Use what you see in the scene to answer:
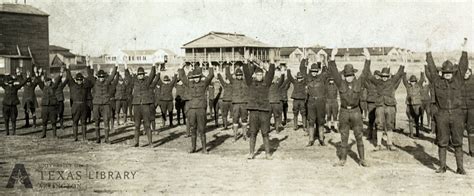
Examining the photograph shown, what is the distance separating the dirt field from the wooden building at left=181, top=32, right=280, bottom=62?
1947 inches

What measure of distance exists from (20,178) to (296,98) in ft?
31.7

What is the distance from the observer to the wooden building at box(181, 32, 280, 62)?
63469 millimetres

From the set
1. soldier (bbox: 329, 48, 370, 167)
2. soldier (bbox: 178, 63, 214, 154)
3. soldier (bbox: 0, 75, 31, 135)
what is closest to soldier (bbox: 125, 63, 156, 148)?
soldier (bbox: 178, 63, 214, 154)

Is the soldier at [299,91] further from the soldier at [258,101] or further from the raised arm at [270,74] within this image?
the raised arm at [270,74]

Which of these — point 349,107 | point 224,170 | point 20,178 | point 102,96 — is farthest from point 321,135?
point 20,178

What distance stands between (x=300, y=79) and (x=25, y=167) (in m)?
8.91

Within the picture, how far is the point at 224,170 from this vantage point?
31.5 ft

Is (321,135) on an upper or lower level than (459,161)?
upper

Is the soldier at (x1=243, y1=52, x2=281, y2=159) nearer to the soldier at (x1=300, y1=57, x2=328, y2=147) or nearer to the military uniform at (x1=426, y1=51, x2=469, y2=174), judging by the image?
the soldier at (x1=300, y1=57, x2=328, y2=147)

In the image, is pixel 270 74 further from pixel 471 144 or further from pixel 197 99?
pixel 471 144

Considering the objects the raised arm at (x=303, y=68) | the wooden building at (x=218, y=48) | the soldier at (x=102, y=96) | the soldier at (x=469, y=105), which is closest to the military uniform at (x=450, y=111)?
the soldier at (x=469, y=105)

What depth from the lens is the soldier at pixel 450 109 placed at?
938cm

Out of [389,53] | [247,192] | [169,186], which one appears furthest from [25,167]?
[389,53]

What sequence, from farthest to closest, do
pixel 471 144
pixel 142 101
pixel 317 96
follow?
pixel 317 96 < pixel 142 101 < pixel 471 144
